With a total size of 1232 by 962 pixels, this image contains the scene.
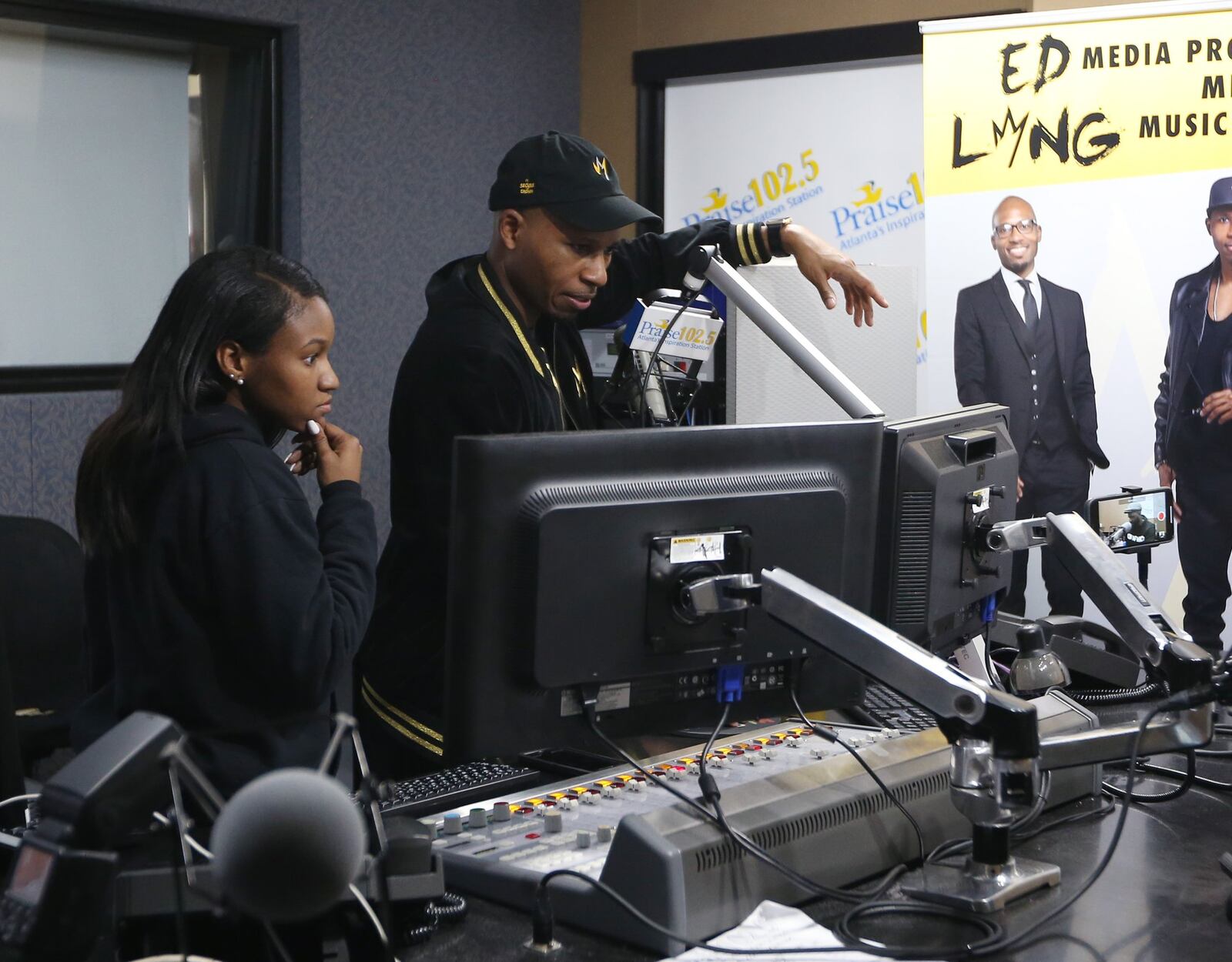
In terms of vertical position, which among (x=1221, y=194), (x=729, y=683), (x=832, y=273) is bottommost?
(x=729, y=683)

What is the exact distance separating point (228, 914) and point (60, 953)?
0.12m

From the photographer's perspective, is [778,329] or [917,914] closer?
[917,914]

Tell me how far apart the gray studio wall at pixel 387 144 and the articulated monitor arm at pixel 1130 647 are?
2.52 meters

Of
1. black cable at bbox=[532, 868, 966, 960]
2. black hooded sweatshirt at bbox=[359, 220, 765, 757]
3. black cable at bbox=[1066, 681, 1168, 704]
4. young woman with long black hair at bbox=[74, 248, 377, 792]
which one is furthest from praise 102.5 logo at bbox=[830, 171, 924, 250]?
black cable at bbox=[532, 868, 966, 960]

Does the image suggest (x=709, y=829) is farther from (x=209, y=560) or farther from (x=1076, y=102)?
(x=1076, y=102)

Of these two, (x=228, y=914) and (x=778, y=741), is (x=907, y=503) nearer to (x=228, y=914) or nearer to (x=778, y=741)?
(x=778, y=741)

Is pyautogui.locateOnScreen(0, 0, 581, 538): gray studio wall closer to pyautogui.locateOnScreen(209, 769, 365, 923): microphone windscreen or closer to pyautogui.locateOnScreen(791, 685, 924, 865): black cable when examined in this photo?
pyautogui.locateOnScreen(791, 685, 924, 865): black cable

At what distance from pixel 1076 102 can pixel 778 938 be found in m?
2.58

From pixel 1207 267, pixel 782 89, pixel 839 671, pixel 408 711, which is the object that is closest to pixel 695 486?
pixel 839 671

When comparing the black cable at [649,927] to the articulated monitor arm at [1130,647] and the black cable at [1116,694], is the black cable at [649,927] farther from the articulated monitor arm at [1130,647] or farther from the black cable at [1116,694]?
the black cable at [1116,694]

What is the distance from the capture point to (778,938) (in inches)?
45.1

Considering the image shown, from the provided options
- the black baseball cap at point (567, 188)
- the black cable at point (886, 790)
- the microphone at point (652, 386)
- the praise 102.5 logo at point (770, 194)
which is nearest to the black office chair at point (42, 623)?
the microphone at point (652, 386)

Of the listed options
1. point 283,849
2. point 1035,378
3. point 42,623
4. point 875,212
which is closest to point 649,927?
point 283,849

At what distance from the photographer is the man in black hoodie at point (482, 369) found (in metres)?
1.71
